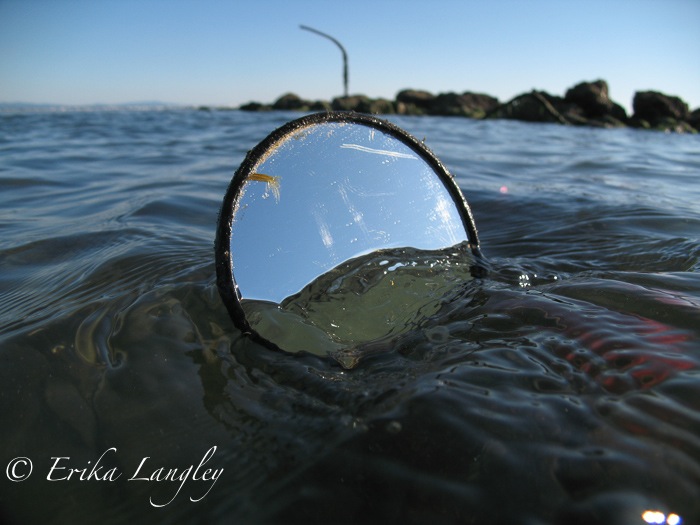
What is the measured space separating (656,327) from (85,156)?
9.03 metres

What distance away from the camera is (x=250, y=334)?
1868 millimetres

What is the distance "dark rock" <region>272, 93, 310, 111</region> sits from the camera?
50.2m

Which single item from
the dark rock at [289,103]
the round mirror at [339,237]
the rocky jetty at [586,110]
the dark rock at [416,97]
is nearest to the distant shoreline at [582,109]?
the rocky jetty at [586,110]

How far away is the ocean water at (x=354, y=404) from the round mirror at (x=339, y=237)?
0.51ft

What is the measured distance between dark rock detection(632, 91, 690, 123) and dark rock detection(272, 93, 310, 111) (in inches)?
1246

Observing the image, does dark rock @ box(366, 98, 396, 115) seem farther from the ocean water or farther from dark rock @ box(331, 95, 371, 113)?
the ocean water

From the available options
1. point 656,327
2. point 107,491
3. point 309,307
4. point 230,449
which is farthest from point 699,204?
point 107,491

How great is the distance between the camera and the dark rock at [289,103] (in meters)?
50.2

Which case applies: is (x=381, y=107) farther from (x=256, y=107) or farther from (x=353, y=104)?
(x=256, y=107)

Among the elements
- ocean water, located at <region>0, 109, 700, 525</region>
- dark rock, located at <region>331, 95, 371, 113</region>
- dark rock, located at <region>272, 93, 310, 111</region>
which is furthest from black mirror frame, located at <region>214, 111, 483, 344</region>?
dark rock, located at <region>272, 93, 310, 111</region>

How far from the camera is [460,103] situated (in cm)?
4525

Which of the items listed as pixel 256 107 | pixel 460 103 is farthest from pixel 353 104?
pixel 256 107

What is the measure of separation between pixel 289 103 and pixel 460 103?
19363 millimetres

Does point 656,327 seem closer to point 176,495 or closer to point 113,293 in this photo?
point 176,495
